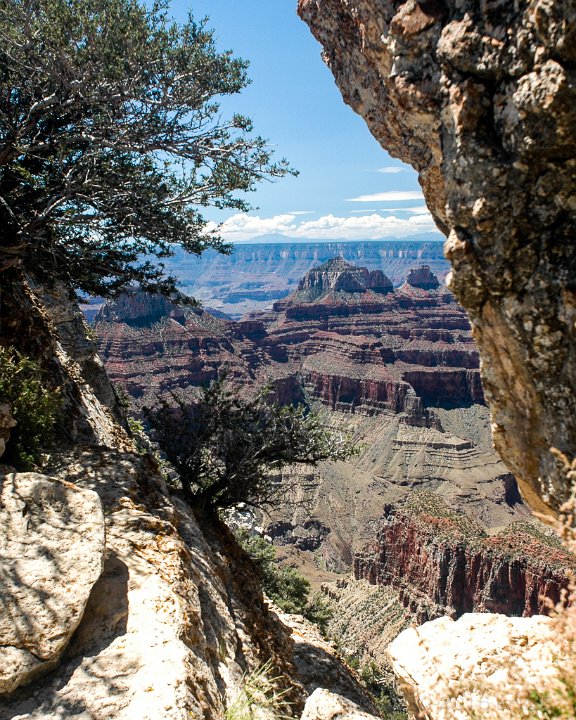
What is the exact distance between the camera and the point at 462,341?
163 metres

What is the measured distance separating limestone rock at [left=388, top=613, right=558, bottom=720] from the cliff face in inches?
70.3

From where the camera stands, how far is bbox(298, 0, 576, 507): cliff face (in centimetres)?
487

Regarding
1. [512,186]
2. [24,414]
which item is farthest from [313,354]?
A: [512,186]

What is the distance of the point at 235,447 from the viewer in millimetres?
11781

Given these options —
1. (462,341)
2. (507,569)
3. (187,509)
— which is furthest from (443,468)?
(187,509)

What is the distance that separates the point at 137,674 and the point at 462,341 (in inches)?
6693

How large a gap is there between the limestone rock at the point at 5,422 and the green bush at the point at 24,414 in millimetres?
310

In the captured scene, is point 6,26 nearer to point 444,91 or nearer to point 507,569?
point 444,91

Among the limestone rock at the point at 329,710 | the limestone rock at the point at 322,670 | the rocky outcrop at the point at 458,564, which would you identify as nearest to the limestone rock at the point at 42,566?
the limestone rock at the point at 329,710

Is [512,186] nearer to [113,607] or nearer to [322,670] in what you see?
[113,607]

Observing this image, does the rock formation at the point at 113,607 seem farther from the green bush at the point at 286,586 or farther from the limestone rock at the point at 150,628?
the green bush at the point at 286,586

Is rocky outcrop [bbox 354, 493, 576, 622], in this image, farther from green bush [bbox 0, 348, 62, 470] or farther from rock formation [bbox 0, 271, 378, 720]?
green bush [bbox 0, 348, 62, 470]

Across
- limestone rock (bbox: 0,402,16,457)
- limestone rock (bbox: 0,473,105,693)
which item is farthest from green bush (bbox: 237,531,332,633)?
limestone rock (bbox: 0,473,105,693)

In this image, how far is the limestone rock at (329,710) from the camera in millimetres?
5094
